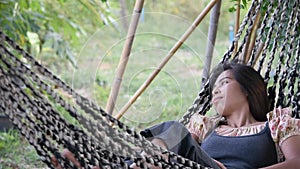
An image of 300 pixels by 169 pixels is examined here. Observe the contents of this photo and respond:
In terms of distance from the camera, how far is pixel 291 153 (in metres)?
1.57

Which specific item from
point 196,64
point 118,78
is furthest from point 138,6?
point 196,64

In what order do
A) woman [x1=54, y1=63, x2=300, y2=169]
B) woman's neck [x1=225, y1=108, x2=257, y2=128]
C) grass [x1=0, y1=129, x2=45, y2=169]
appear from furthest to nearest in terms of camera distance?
1. grass [x1=0, y1=129, x2=45, y2=169]
2. woman's neck [x1=225, y1=108, x2=257, y2=128]
3. woman [x1=54, y1=63, x2=300, y2=169]

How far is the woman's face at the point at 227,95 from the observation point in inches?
68.7

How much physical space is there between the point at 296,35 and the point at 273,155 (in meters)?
0.47

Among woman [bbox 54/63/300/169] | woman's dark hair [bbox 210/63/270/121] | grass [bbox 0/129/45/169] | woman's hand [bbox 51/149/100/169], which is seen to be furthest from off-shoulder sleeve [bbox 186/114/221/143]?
grass [bbox 0/129/45/169]

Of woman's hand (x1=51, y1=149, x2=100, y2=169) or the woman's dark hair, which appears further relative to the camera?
the woman's dark hair

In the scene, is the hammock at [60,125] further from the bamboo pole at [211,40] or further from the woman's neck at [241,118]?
the bamboo pole at [211,40]

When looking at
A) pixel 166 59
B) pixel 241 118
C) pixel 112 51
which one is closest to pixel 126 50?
pixel 166 59

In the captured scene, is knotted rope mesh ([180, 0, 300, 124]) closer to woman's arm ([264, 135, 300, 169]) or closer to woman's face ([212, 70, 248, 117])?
woman's face ([212, 70, 248, 117])

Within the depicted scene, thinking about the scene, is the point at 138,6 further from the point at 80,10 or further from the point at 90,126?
the point at 80,10

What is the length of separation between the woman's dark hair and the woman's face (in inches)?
0.6

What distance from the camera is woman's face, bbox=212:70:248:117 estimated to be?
68.7 inches

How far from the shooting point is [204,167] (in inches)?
56.5

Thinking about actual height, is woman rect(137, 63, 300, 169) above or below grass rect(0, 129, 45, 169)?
below
